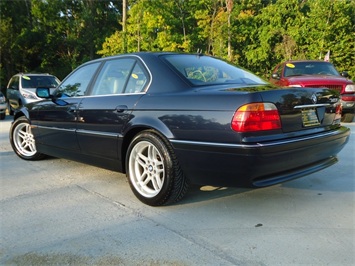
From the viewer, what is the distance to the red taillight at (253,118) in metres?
2.76

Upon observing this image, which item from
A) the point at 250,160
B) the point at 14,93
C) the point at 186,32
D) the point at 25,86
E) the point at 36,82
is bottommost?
the point at 250,160

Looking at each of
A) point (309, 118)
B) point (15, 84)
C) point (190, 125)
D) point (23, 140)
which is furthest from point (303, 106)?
point (15, 84)

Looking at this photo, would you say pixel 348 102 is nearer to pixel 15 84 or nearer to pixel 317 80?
pixel 317 80

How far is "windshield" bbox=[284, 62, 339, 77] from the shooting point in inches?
369

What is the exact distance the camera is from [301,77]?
341 inches

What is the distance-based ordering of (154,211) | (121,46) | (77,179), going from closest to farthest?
(154,211), (77,179), (121,46)

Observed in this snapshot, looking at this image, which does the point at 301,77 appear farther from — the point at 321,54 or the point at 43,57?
the point at 43,57

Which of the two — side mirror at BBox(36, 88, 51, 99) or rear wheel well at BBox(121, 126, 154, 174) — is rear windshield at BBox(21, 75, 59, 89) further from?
rear wheel well at BBox(121, 126, 154, 174)

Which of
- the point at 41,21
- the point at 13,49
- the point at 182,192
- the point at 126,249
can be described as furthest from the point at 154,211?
the point at 41,21

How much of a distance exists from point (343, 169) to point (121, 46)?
21.7 m

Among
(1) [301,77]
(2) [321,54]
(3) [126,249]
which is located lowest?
(3) [126,249]

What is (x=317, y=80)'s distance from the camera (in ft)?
27.4

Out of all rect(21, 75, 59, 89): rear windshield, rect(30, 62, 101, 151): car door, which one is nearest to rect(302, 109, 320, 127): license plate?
rect(30, 62, 101, 151): car door

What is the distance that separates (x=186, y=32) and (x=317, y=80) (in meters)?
19.3
